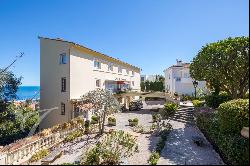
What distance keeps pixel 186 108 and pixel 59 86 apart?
17.3m

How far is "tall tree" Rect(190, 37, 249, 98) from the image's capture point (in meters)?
25.8

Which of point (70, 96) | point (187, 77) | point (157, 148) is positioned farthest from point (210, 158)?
point (187, 77)

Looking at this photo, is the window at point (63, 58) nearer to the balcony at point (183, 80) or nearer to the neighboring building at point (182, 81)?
the neighboring building at point (182, 81)

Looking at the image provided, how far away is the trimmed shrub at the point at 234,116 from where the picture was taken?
607 inches

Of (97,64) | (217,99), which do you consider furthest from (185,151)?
(97,64)

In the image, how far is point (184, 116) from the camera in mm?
34250

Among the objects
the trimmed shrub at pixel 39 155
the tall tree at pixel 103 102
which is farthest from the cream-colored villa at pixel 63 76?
the trimmed shrub at pixel 39 155

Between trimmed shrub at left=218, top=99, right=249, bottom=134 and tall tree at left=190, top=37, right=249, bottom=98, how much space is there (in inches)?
398

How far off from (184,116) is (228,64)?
10153 mm

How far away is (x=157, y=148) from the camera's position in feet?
65.5

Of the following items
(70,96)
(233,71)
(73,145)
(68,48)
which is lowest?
(73,145)

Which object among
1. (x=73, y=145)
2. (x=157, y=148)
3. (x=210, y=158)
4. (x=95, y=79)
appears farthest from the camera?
(x=95, y=79)

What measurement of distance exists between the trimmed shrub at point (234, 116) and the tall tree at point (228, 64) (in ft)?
33.2

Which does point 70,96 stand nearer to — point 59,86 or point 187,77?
point 59,86
